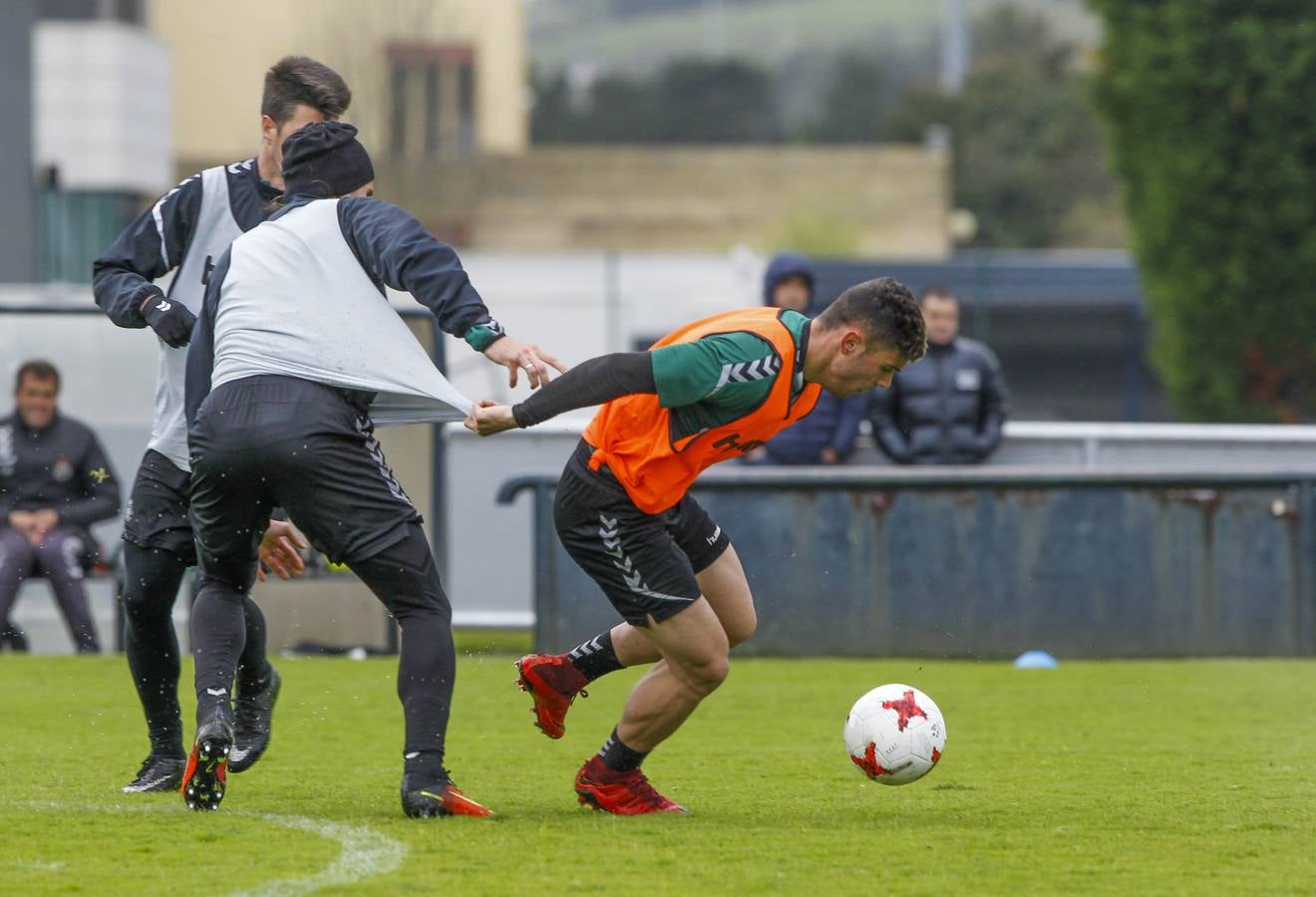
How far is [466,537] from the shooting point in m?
12.4

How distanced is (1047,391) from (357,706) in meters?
24.0

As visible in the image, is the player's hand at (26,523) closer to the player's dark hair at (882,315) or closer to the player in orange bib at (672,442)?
the player in orange bib at (672,442)

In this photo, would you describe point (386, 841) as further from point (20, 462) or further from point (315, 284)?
point (20, 462)

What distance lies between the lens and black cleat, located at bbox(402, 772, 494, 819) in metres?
5.63

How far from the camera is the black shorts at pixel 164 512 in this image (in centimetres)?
625

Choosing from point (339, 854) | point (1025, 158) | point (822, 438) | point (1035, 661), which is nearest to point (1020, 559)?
point (1035, 661)

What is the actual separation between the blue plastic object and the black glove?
20.4 feet

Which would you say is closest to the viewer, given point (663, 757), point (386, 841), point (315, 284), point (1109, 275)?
point (386, 841)

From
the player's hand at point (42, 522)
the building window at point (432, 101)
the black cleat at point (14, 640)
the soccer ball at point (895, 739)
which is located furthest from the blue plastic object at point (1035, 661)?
the building window at point (432, 101)

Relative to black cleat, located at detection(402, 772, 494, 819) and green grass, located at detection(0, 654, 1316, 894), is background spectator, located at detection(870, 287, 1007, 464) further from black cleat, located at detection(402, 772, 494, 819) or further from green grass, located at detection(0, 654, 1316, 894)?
black cleat, located at detection(402, 772, 494, 819)

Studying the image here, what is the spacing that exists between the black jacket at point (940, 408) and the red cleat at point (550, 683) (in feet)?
18.9

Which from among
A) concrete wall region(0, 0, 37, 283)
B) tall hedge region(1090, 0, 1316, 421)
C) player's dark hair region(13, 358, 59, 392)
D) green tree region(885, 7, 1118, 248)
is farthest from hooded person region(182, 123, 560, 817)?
green tree region(885, 7, 1118, 248)

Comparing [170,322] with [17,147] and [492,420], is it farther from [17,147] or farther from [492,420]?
[17,147]

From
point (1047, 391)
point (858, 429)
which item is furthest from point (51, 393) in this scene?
point (1047, 391)
